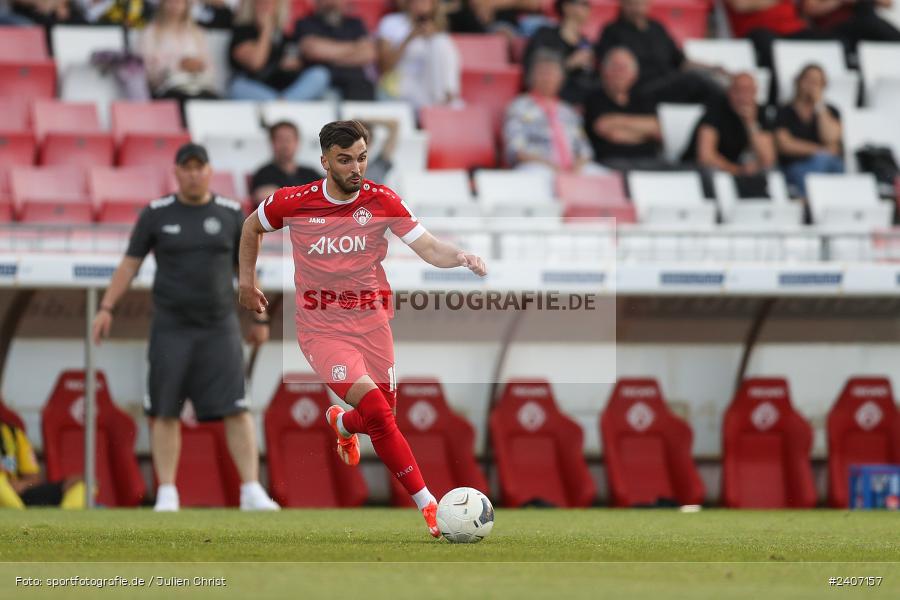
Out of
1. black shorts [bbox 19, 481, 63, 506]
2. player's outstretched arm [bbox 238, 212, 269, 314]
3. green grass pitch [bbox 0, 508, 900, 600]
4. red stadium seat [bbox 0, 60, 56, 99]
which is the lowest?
black shorts [bbox 19, 481, 63, 506]

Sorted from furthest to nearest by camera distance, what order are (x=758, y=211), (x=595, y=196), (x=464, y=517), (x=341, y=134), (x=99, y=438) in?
(x=595, y=196), (x=758, y=211), (x=99, y=438), (x=341, y=134), (x=464, y=517)

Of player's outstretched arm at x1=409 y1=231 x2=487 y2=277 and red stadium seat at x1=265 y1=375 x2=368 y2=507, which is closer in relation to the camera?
player's outstretched arm at x1=409 y1=231 x2=487 y2=277

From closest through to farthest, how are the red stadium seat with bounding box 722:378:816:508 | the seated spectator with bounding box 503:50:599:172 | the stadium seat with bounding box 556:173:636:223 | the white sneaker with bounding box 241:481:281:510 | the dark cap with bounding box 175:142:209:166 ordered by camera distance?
1. the dark cap with bounding box 175:142:209:166
2. the white sneaker with bounding box 241:481:281:510
3. the red stadium seat with bounding box 722:378:816:508
4. the stadium seat with bounding box 556:173:636:223
5. the seated spectator with bounding box 503:50:599:172

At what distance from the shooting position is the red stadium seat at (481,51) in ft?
50.9

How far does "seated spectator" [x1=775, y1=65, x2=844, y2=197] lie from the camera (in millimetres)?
14602

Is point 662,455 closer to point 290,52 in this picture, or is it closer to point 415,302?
point 415,302

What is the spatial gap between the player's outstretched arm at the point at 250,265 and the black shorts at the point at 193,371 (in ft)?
7.45

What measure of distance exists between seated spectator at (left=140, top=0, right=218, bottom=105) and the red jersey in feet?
21.5

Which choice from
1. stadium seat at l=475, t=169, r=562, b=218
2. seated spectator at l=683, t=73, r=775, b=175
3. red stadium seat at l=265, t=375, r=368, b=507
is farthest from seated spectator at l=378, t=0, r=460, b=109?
red stadium seat at l=265, t=375, r=368, b=507

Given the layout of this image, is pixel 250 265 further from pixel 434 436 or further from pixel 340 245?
pixel 434 436

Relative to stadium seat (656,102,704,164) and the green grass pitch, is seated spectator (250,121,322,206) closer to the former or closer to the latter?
the green grass pitch

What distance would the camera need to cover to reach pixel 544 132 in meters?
14.1

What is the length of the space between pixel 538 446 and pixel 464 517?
4903mm

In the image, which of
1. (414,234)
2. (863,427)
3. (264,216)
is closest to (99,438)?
(264,216)
